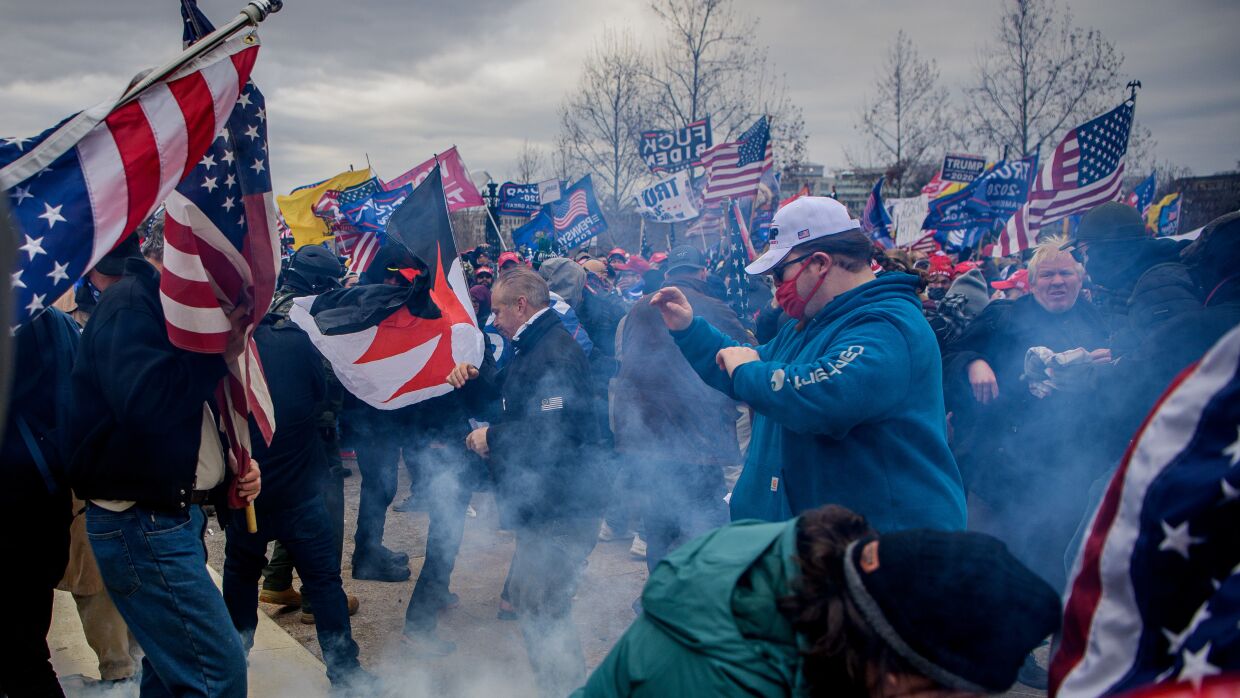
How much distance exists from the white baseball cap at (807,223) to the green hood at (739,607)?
53.2 inches

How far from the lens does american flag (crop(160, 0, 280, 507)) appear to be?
2.71 metres

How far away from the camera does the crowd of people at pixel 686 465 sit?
4.49ft

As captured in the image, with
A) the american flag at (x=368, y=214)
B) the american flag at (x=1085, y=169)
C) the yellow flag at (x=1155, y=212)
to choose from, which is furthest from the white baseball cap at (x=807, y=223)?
the yellow flag at (x=1155, y=212)

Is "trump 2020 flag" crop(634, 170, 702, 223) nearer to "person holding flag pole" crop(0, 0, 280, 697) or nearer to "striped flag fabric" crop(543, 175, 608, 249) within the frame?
"striped flag fabric" crop(543, 175, 608, 249)

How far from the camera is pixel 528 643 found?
391cm

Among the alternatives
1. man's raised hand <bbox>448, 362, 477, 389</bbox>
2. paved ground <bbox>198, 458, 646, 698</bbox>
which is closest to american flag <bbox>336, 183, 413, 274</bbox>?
paved ground <bbox>198, 458, 646, 698</bbox>

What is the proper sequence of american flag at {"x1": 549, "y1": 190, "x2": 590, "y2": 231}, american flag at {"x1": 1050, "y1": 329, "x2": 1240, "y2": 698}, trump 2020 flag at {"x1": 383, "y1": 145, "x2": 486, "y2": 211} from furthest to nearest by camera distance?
1. american flag at {"x1": 549, "y1": 190, "x2": 590, "y2": 231}
2. trump 2020 flag at {"x1": 383, "y1": 145, "x2": 486, "y2": 211}
3. american flag at {"x1": 1050, "y1": 329, "x2": 1240, "y2": 698}

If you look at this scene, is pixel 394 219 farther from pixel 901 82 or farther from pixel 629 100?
pixel 629 100

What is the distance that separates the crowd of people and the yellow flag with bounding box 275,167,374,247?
32.4ft

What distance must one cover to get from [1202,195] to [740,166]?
3229 centimetres

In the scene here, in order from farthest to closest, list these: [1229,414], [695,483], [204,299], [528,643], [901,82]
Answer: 1. [901,82]
2. [695,483]
3. [528,643]
4. [204,299]
5. [1229,414]

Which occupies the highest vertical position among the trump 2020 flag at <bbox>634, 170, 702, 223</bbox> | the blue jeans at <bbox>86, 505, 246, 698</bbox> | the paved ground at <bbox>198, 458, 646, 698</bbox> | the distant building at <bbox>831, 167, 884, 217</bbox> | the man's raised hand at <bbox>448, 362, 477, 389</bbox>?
the distant building at <bbox>831, 167, 884, 217</bbox>

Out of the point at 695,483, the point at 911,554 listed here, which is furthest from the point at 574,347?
the point at 911,554

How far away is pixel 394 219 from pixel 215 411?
206 centimetres
